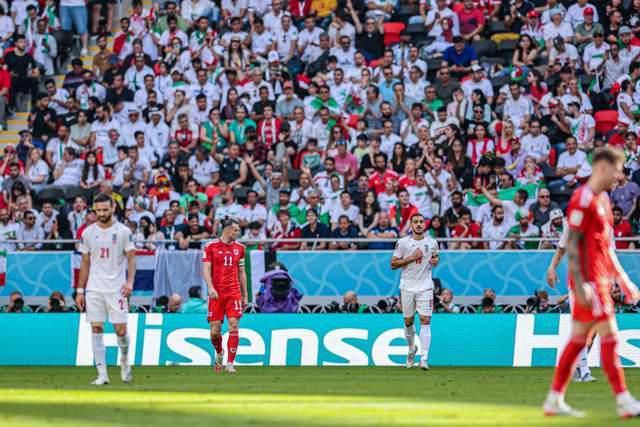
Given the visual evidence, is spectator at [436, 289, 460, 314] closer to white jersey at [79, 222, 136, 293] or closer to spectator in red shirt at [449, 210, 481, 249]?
spectator in red shirt at [449, 210, 481, 249]

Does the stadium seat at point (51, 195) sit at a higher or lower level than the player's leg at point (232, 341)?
higher

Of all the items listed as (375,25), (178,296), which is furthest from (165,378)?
(375,25)

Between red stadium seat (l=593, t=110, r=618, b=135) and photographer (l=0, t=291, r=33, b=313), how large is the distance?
12.5 meters

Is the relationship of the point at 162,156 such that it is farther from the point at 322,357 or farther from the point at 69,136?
the point at 322,357

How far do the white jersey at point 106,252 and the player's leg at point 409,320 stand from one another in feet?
20.4

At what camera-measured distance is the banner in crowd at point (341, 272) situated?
2439 cm

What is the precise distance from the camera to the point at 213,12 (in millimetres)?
32406

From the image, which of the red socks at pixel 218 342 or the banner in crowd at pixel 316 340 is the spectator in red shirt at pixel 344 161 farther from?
the red socks at pixel 218 342

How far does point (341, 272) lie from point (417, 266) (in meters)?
3.56

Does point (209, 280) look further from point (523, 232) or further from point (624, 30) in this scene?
point (624, 30)

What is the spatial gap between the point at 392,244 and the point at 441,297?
1.57m

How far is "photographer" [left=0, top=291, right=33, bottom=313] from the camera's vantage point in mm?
25344

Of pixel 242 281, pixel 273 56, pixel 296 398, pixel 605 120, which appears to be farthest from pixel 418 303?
pixel 273 56

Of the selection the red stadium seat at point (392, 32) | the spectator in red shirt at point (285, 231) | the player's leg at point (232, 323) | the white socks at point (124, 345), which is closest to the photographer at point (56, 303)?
the spectator in red shirt at point (285, 231)
